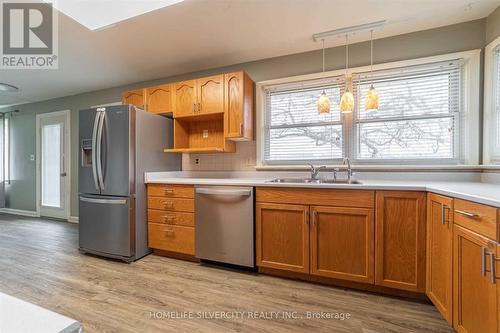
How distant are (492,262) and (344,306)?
1019mm

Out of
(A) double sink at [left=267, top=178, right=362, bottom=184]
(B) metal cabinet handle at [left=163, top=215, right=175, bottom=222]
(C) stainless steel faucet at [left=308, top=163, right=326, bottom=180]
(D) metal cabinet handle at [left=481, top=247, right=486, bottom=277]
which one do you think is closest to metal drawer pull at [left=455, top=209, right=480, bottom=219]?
(D) metal cabinet handle at [left=481, top=247, right=486, bottom=277]

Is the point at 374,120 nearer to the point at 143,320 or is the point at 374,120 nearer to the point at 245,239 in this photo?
the point at 245,239

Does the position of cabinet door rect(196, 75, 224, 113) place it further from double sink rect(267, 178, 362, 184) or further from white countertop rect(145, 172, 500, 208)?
double sink rect(267, 178, 362, 184)

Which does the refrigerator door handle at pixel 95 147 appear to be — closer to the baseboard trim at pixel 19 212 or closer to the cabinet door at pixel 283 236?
the cabinet door at pixel 283 236

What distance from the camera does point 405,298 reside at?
1.88 meters

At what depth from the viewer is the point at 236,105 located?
2.70 meters

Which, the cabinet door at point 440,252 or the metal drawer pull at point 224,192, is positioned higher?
the metal drawer pull at point 224,192

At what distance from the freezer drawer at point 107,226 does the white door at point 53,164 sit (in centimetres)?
218

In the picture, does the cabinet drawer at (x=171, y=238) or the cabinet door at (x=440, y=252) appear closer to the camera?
the cabinet door at (x=440, y=252)

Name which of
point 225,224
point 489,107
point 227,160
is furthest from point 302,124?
point 489,107

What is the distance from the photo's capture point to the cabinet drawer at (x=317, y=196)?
1918 millimetres

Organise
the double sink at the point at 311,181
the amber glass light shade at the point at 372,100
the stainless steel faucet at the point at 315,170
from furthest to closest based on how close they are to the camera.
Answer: the stainless steel faucet at the point at 315,170
the double sink at the point at 311,181
the amber glass light shade at the point at 372,100

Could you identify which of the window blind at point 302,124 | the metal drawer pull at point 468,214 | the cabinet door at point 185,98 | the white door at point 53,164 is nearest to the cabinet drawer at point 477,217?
the metal drawer pull at point 468,214

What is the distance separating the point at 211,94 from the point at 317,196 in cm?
174
